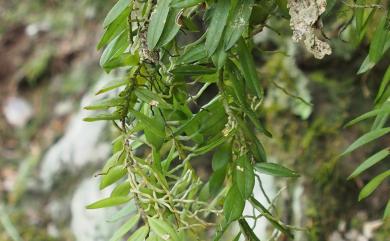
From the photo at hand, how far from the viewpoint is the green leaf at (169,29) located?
55 centimetres

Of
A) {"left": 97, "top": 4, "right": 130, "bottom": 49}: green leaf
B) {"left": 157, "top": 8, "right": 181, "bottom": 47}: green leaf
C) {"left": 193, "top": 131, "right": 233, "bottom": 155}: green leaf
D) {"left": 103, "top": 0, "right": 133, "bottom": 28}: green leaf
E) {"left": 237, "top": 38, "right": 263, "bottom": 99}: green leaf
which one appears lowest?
{"left": 193, "top": 131, "right": 233, "bottom": 155}: green leaf

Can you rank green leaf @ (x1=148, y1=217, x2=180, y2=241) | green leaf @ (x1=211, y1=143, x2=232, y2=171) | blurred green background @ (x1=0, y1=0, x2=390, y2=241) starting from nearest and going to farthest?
green leaf @ (x1=148, y1=217, x2=180, y2=241), green leaf @ (x1=211, y1=143, x2=232, y2=171), blurred green background @ (x1=0, y1=0, x2=390, y2=241)

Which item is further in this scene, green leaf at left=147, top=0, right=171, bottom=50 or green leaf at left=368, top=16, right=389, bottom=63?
green leaf at left=368, top=16, right=389, bottom=63

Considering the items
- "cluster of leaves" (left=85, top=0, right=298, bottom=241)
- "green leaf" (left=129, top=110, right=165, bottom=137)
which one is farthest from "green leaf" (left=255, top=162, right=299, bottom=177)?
"green leaf" (left=129, top=110, right=165, bottom=137)

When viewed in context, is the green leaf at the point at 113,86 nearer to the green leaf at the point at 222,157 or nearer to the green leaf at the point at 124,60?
the green leaf at the point at 124,60

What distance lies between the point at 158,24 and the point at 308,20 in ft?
0.43

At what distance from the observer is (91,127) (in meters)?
1.83

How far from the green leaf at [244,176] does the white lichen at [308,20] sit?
123 millimetres

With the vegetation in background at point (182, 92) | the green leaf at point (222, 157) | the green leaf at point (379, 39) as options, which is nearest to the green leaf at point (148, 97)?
the vegetation in background at point (182, 92)

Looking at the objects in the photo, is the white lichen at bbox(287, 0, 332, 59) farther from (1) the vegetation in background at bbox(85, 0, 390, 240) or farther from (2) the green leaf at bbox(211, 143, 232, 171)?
(2) the green leaf at bbox(211, 143, 232, 171)

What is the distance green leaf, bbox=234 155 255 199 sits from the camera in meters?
0.57

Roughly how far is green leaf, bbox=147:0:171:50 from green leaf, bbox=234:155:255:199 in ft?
0.47

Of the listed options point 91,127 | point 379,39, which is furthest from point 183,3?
point 91,127

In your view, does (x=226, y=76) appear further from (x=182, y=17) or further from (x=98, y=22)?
(x=98, y=22)
